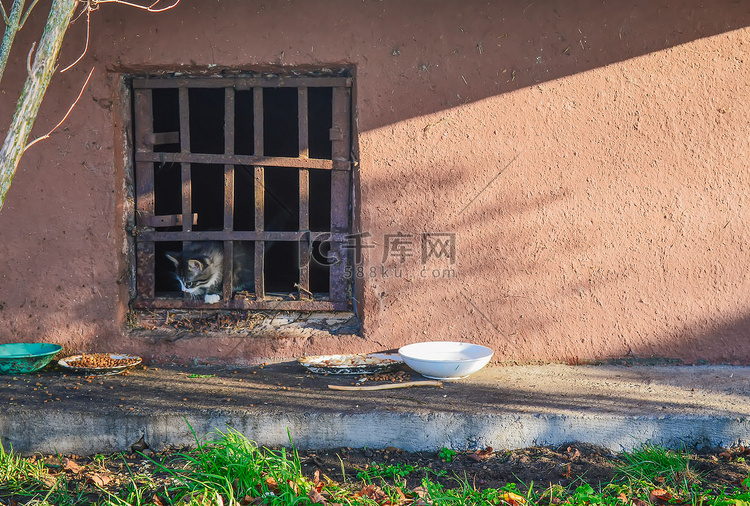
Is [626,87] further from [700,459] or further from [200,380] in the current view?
[200,380]

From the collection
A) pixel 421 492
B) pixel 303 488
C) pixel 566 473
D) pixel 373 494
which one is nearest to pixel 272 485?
pixel 303 488

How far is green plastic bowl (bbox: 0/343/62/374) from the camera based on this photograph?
358 cm

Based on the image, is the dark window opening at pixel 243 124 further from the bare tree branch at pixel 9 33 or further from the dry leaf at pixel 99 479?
the dry leaf at pixel 99 479

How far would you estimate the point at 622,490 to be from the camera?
2520 mm

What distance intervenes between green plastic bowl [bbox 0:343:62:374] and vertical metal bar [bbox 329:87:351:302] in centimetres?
170

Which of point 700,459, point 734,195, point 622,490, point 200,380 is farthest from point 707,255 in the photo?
point 200,380

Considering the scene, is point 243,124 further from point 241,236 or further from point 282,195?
point 241,236

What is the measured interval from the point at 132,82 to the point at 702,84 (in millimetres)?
3423

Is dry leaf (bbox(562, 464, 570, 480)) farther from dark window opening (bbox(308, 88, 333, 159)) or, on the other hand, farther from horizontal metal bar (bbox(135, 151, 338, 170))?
dark window opening (bbox(308, 88, 333, 159))

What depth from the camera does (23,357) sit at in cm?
356

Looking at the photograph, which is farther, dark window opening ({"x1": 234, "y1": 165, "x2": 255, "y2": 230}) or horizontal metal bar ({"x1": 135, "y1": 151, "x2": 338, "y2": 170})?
dark window opening ({"x1": 234, "y1": 165, "x2": 255, "y2": 230})

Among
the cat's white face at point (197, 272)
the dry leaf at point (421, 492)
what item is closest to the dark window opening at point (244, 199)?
the cat's white face at point (197, 272)

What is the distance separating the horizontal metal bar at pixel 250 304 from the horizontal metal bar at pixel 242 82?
4.39 ft

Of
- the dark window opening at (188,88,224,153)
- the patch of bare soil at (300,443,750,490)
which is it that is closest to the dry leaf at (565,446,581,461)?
the patch of bare soil at (300,443,750,490)
